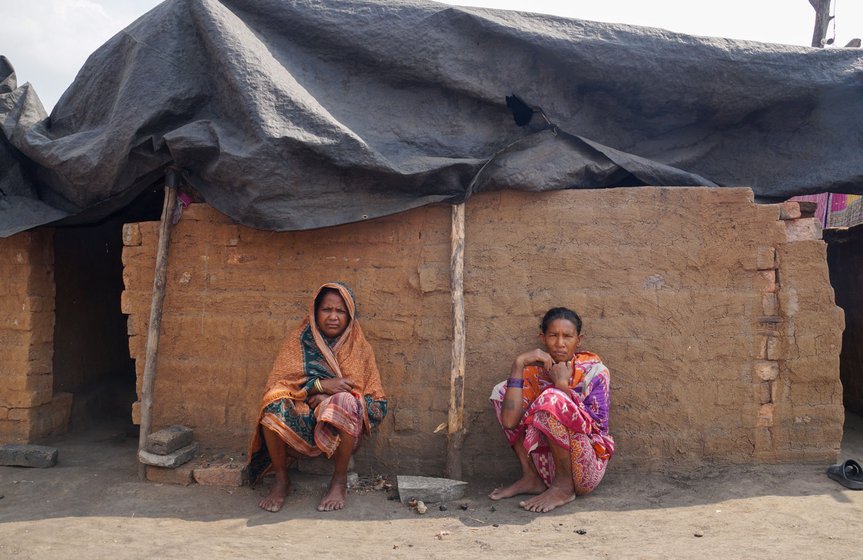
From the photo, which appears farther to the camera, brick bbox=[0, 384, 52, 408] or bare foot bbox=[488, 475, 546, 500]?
brick bbox=[0, 384, 52, 408]

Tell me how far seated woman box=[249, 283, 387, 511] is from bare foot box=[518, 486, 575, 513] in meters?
1.03

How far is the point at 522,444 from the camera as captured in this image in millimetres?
3873

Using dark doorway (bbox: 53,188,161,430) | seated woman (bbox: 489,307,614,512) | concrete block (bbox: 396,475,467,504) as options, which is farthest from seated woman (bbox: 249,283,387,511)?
dark doorway (bbox: 53,188,161,430)

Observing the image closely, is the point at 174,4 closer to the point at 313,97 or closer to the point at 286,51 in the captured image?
the point at 286,51

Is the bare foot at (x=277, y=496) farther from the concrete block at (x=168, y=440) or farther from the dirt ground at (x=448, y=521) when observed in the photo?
the concrete block at (x=168, y=440)

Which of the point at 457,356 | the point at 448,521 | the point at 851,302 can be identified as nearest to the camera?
the point at 448,521

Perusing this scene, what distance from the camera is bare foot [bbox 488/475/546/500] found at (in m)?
3.85

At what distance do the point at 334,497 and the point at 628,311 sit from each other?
2164 millimetres

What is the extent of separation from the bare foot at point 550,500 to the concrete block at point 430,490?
398 millimetres

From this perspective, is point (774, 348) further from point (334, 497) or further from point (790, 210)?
point (334, 497)

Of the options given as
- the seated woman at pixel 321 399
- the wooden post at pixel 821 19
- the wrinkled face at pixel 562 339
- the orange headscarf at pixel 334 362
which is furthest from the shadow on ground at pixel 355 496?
the wooden post at pixel 821 19

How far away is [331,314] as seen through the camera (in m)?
3.95

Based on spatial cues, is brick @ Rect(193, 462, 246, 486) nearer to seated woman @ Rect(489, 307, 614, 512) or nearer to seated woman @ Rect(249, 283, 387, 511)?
seated woman @ Rect(249, 283, 387, 511)

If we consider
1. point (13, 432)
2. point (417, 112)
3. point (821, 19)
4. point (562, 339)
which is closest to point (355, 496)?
point (562, 339)
